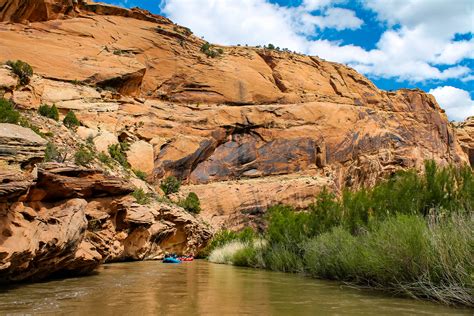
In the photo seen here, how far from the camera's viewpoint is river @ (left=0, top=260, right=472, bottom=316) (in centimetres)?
811

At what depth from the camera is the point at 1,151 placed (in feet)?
33.7

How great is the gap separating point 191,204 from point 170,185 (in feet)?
10.2

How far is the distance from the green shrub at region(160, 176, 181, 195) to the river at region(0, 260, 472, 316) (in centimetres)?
2702

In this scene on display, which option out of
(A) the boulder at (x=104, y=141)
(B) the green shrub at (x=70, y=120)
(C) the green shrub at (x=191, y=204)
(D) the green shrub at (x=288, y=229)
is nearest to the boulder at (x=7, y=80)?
(B) the green shrub at (x=70, y=120)

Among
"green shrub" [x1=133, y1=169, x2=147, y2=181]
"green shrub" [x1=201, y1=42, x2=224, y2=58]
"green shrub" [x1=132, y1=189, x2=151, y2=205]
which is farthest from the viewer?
"green shrub" [x1=201, y1=42, x2=224, y2=58]

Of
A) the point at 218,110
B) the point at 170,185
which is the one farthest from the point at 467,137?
the point at 170,185

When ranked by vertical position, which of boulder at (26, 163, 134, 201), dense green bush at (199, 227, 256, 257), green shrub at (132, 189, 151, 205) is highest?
green shrub at (132, 189, 151, 205)

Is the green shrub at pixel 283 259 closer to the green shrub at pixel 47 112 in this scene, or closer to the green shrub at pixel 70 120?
the green shrub at pixel 47 112

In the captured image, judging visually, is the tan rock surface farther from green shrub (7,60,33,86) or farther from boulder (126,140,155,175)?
green shrub (7,60,33,86)

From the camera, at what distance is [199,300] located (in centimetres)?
973

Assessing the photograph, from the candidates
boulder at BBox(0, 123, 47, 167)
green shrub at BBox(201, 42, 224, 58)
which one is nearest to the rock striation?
green shrub at BBox(201, 42, 224, 58)

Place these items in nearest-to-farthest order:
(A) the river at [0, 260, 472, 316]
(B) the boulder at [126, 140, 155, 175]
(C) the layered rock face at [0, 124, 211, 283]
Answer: (A) the river at [0, 260, 472, 316], (C) the layered rock face at [0, 124, 211, 283], (B) the boulder at [126, 140, 155, 175]

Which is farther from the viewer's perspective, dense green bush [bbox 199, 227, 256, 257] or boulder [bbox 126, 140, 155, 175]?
boulder [bbox 126, 140, 155, 175]

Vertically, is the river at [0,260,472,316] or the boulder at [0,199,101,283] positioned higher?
the boulder at [0,199,101,283]
